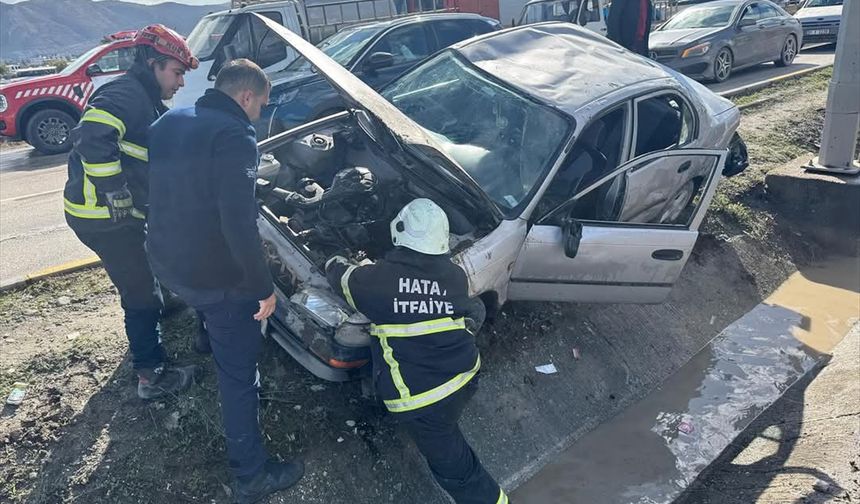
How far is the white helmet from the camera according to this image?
2.61m

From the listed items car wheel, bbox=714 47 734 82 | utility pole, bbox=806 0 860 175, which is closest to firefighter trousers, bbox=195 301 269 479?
utility pole, bbox=806 0 860 175

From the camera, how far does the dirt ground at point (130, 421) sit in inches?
119

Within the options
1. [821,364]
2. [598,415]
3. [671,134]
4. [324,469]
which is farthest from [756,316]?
[324,469]

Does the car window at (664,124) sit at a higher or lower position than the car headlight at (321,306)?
higher

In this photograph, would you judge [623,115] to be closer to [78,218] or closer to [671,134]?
[671,134]

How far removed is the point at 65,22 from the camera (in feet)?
320

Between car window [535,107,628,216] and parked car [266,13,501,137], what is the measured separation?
3.22m

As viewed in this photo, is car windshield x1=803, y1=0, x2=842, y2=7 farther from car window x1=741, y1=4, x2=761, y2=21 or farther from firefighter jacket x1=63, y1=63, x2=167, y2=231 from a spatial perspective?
firefighter jacket x1=63, y1=63, x2=167, y2=231

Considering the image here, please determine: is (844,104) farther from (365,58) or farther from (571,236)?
(365,58)

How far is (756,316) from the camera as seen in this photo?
17.5ft

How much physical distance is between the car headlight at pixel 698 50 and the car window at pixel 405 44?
5.24 metres

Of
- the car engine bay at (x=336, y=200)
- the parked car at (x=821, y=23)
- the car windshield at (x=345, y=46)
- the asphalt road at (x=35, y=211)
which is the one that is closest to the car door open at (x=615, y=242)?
the car engine bay at (x=336, y=200)

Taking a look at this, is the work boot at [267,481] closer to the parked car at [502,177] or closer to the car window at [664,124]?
the parked car at [502,177]

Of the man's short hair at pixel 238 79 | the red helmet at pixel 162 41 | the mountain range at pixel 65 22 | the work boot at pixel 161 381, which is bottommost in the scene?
the mountain range at pixel 65 22
